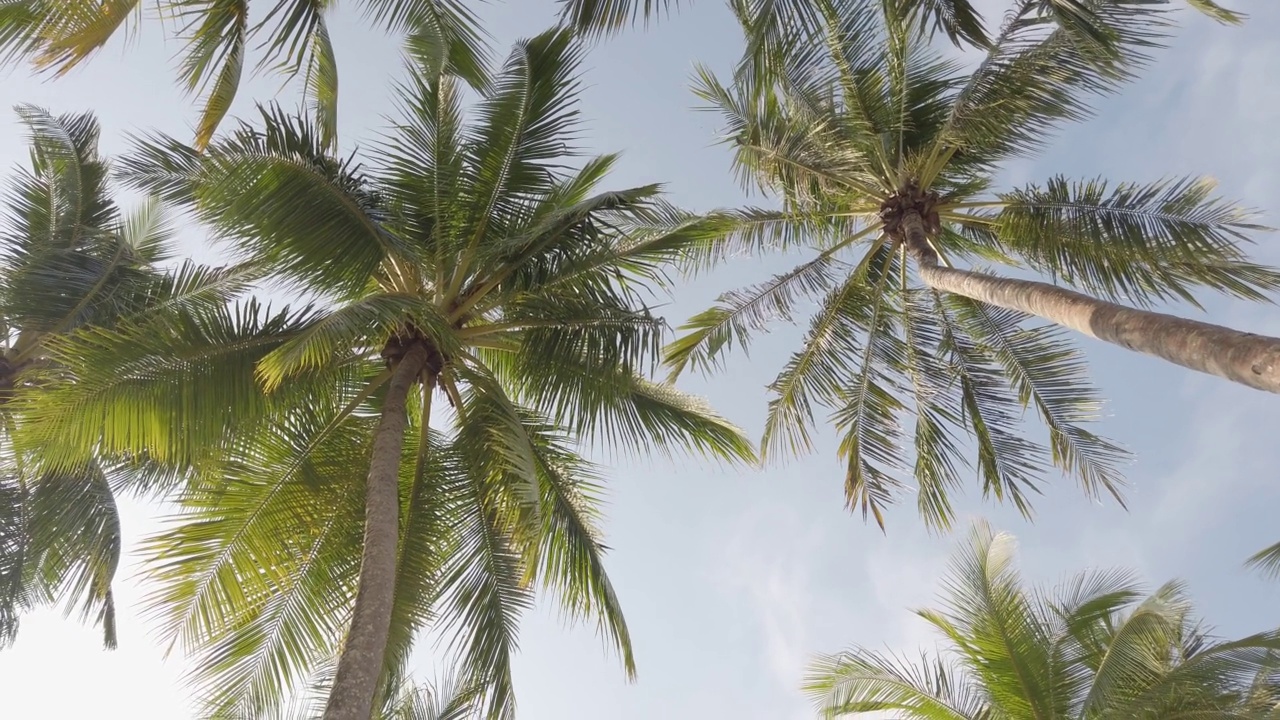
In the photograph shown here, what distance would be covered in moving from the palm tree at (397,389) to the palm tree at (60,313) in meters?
2.59

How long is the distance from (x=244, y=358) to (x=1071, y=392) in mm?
9216

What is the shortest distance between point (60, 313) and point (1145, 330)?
11.0 m

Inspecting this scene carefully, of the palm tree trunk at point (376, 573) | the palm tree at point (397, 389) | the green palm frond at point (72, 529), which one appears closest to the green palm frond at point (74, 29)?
the palm tree at point (397, 389)

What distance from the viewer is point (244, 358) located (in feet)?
24.9

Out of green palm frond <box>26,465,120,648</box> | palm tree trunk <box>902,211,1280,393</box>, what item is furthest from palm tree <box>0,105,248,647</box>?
palm tree trunk <box>902,211,1280,393</box>

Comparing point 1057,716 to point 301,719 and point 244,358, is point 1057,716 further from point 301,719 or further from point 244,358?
point 244,358

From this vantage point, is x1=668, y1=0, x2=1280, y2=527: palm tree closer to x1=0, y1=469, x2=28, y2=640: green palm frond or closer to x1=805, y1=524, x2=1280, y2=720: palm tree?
x1=805, y1=524, x2=1280, y2=720: palm tree

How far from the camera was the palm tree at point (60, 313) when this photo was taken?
33.9 ft

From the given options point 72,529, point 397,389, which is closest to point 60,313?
point 72,529

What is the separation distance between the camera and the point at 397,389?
7984mm

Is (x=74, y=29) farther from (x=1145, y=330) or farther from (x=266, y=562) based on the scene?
(x=1145, y=330)

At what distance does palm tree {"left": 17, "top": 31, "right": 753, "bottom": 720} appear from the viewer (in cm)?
729

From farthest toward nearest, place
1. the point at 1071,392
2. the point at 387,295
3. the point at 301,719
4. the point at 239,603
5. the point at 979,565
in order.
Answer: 1. the point at 979,565
2. the point at 1071,392
3. the point at 301,719
4. the point at 239,603
5. the point at 387,295

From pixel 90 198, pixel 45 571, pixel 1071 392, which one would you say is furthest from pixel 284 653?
pixel 1071 392
